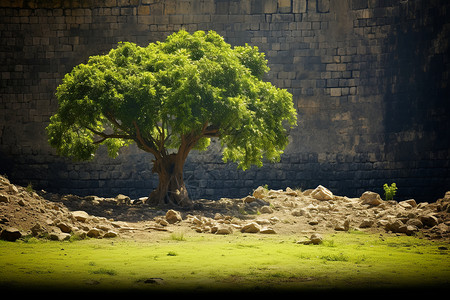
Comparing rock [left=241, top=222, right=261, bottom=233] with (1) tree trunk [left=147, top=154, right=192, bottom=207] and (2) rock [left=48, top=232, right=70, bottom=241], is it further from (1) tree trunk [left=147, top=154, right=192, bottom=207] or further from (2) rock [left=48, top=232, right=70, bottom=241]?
(1) tree trunk [left=147, top=154, right=192, bottom=207]

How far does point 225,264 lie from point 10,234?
355 centimetres

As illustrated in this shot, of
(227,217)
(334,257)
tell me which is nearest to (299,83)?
(227,217)

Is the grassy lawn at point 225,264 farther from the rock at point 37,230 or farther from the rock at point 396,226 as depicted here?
the rock at point 396,226

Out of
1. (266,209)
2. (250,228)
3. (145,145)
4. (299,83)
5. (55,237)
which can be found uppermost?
(299,83)

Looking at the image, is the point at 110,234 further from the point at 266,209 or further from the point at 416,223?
the point at 416,223

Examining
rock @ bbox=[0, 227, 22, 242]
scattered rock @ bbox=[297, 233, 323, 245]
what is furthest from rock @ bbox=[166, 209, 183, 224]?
rock @ bbox=[0, 227, 22, 242]

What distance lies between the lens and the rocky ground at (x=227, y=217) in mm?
10312

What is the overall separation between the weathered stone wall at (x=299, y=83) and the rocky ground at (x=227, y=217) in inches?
123

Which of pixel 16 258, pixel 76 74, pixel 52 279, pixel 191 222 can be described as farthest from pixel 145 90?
pixel 52 279

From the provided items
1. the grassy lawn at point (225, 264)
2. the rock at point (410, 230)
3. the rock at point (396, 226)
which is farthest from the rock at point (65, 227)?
the rock at point (410, 230)

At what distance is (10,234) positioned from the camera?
30.7 ft

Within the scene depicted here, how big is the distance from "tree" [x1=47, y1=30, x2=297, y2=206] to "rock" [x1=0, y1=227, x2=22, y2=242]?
4.76 m

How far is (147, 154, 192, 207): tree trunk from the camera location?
47.7ft

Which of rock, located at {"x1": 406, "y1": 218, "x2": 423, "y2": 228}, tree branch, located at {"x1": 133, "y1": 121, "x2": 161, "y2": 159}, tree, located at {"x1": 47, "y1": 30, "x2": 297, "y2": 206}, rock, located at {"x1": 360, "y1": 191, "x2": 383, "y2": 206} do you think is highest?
tree, located at {"x1": 47, "y1": 30, "x2": 297, "y2": 206}
